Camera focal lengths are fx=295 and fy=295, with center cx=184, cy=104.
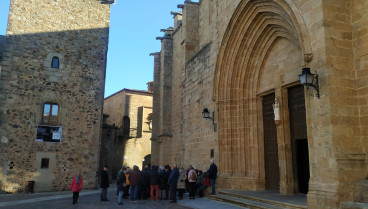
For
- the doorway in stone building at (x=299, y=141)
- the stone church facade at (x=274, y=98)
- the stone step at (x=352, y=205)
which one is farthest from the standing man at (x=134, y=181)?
the stone step at (x=352, y=205)

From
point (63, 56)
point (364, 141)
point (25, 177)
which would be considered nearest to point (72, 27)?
point (63, 56)

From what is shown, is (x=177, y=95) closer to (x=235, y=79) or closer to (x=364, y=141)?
(x=235, y=79)

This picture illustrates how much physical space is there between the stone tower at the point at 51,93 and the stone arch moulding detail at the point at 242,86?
24.6 ft

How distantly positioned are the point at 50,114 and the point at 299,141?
11472 mm

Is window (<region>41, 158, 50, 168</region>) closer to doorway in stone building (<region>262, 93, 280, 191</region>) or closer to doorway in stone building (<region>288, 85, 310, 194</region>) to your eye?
doorway in stone building (<region>262, 93, 280, 191</region>)

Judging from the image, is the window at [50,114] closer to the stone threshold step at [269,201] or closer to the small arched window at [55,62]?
the small arched window at [55,62]

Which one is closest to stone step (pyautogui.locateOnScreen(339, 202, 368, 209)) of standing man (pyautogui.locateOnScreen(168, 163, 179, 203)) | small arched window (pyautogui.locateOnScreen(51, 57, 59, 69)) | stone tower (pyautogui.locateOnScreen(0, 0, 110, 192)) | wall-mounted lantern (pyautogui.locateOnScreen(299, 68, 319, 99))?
wall-mounted lantern (pyautogui.locateOnScreen(299, 68, 319, 99))

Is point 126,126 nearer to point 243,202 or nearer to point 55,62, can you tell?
point 55,62

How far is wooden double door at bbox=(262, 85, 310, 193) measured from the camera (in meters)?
8.70

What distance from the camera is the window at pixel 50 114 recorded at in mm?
14297

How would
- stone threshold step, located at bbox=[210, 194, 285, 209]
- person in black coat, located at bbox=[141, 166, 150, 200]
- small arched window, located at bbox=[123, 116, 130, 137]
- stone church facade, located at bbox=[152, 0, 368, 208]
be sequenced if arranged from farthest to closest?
small arched window, located at bbox=[123, 116, 130, 137]
person in black coat, located at bbox=[141, 166, 150, 200]
stone threshold step, located at bbox=[210, 194, 285, 209]
stone church facade, located at bbox=[152, 0, 368, 208]

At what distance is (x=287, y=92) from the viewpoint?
9.34 m

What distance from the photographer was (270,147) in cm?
998

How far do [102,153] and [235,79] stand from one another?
11.9m
